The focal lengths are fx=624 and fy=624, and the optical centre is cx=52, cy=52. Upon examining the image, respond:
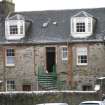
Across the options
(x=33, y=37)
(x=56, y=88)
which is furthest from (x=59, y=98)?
(x=33, y=37)

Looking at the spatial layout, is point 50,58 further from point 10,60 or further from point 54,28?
point 10,60

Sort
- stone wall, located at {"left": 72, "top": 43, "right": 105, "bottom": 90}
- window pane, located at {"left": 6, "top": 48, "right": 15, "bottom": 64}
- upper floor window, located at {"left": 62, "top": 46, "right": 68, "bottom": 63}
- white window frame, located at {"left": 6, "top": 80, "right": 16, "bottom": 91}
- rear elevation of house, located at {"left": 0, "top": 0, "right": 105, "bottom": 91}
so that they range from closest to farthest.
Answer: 1. stone wall, located at {"left": 72, "top": 43, "right": 105, "bottom": 90}
2. rear elevation of house, located at {"left": 0, "top": 0, "right": 105, "bottom": 91}
3. upper floor window, located at {"left": 62, "top": 46, "right": 68, "bottom": 63}
4. white window frame, located at {"left": 6, "top": 80, "right": 16, "bottom": 91}
5. window pane, located at {"left": 6, "top": 48, "right": 15, "bottom": 64}

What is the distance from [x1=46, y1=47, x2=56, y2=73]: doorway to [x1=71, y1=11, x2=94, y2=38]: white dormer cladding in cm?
293

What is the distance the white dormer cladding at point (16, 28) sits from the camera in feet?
217

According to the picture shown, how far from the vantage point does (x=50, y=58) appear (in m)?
65.8

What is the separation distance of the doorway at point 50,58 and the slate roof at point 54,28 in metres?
0.86

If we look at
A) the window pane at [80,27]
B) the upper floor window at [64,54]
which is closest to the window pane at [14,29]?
the upper floor window at [64,54]

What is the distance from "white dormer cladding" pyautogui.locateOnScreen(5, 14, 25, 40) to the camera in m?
66.2

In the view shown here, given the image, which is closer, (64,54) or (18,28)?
(64,54)

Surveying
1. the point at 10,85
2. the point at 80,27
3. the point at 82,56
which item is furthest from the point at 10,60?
the point at 80,27

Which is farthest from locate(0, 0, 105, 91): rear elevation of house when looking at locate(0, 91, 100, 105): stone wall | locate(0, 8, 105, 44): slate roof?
locate(0, 91, 100, 105): stone wall

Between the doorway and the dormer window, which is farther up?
the dormer window

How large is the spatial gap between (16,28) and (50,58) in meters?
4.84

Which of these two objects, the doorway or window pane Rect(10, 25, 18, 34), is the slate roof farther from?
window pane Rect(10, 25, 18, 34)
